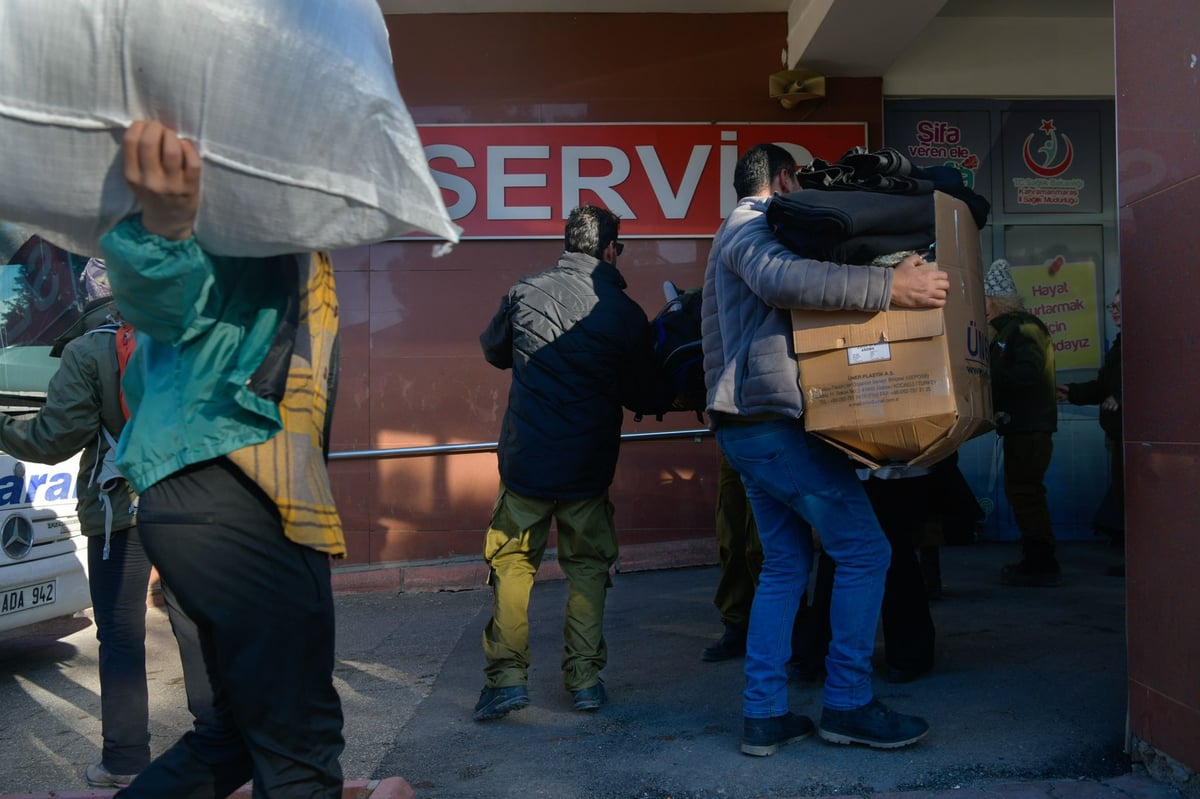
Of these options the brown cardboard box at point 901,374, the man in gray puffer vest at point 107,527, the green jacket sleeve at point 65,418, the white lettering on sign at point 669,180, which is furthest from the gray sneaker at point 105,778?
the white lettering on sign at point 669,180

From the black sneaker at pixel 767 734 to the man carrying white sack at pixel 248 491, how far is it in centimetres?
170

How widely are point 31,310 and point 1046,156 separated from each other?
6878 mm

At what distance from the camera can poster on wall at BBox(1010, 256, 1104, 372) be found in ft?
26.9

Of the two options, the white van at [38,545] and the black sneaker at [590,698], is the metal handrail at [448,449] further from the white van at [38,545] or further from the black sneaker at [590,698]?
the black sneaker at [590,698]

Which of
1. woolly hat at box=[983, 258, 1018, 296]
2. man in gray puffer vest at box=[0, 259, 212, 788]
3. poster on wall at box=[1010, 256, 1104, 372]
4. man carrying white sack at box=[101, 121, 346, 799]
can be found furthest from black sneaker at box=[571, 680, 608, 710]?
poster on wall at box=[1010, 256, 1104, 372]

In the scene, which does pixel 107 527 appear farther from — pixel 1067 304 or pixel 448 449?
pixel 1067 304

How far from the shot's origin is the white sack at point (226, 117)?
70.2 inches

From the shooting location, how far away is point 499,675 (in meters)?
4.20

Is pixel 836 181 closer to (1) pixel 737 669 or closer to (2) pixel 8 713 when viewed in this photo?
(1) pixel 737 669

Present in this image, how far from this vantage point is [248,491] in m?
2.09

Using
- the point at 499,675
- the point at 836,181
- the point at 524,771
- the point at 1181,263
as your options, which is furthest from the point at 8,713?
the point at 1181,263

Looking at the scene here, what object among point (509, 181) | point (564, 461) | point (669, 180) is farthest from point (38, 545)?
point (669, 180)

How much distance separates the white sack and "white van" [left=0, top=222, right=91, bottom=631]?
134 inches

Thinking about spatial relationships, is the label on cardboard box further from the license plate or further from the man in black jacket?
the license plate
